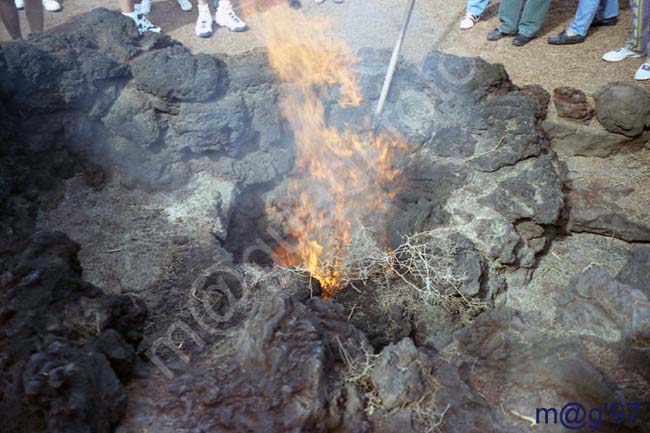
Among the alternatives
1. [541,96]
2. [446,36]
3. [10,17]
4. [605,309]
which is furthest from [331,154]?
[10,17]

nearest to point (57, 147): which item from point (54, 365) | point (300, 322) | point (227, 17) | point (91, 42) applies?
point (91, 42)

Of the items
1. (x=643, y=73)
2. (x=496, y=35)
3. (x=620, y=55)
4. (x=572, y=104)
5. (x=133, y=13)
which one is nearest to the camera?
(x=572, y=104)

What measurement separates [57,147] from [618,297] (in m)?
4.15

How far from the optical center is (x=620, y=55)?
19.9 feet

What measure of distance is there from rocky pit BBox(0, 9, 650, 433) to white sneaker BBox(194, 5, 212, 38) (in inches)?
106

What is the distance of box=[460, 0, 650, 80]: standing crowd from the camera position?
5.96 meters

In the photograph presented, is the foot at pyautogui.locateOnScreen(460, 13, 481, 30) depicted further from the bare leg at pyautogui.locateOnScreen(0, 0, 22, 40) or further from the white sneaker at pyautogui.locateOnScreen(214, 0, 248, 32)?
the bare leg at pyautogui.locateOnScreen(0, 0, 22, 40)

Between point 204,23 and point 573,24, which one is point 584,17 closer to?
point 573,24

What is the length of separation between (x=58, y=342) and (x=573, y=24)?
6.95 metres

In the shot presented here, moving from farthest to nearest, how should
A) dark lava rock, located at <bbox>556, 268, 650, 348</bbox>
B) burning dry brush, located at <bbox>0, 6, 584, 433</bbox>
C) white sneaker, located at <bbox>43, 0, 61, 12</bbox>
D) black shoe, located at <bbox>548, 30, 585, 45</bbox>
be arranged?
white sneaker, located at <bbox>43, 0, 61, 12</bbox> → black shoe, located at <bbox>548, 30, 585, 45</bbox> → burning dry brush, located at <bbox>0, 6, 584, 433</bbox> → dark lava rock, located at <bbox>556, 268, 650, 348</bbox>

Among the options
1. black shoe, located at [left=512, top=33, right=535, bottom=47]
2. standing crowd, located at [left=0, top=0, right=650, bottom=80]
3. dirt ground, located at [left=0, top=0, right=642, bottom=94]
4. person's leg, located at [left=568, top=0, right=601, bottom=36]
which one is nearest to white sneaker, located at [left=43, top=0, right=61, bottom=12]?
dirt ground, located at [left=0, top=0, right=642, bottom=94]

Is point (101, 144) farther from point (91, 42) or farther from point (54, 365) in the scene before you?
point (54, 365)

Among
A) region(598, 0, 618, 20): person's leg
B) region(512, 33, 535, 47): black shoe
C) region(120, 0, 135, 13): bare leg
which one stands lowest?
region(512, 33, 535, 47): black shoe

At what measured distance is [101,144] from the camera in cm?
430
